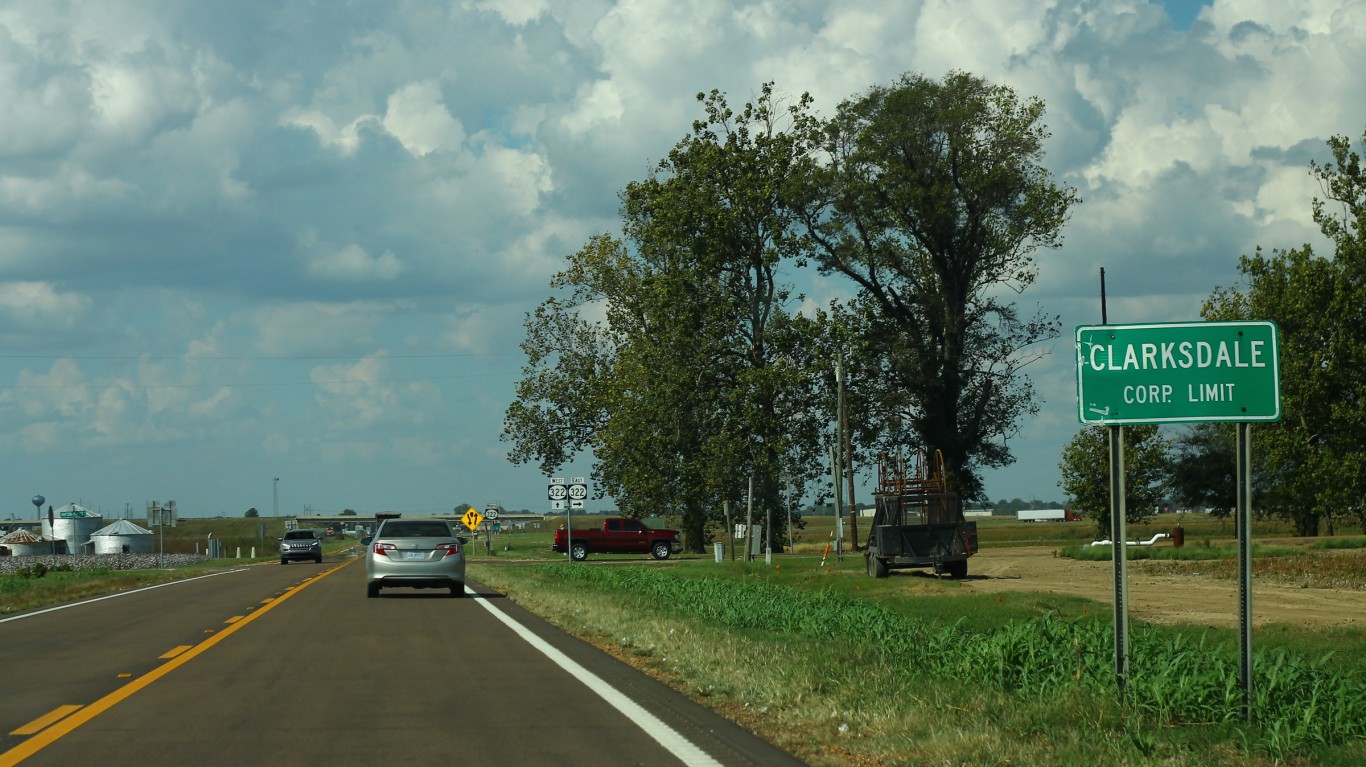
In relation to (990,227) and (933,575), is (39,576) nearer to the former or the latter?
(933,575)

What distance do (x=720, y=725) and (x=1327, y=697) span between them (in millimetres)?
3864

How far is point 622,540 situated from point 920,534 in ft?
93.0

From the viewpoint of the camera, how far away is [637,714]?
9.84 meters

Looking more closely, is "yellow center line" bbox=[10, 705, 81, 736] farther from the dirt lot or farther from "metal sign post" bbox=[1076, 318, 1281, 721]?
the dirt lot

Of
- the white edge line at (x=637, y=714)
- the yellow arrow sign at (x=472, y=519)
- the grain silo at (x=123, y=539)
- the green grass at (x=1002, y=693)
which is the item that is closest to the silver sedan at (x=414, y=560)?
the white edge line at (x=637, y=714)

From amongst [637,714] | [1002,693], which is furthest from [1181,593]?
[637,714]

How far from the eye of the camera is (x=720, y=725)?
30.6 ft

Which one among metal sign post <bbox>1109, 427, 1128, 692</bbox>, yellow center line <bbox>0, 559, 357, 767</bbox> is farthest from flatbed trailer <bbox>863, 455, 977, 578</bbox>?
metal sign post <bbox>1109, 427, 1128, 692</bbox>

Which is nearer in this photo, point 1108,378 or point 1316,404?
point 1108,378

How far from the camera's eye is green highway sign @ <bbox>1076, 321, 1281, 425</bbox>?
8586mm

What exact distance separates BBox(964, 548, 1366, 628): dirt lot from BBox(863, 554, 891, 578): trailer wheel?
2068mm

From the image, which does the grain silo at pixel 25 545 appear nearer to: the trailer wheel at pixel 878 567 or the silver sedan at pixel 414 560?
the trailer wheel at pixel 878 567

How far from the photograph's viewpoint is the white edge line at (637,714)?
8.08 metres

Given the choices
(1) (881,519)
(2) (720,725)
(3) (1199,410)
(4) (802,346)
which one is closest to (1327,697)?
(3) (1199,410)
